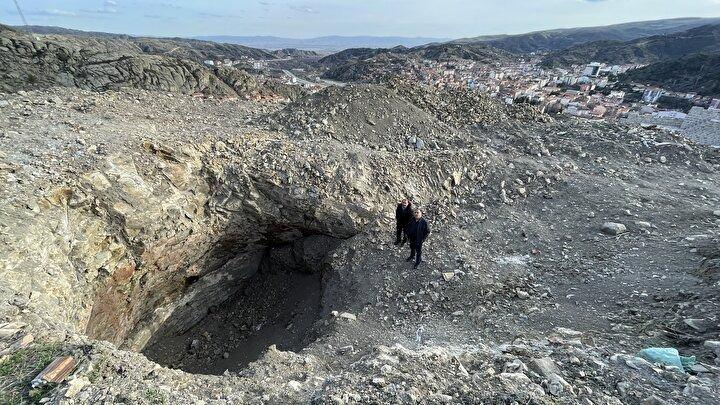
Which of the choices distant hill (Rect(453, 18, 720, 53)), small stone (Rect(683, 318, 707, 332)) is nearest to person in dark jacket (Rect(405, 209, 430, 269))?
small stone (Rect(683, 318, 707, 332))

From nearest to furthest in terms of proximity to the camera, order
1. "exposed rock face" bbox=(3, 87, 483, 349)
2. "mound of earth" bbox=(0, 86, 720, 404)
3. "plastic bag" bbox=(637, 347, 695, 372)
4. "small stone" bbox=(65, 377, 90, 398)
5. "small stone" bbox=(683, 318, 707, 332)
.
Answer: "small stone" bbox=(65, 377, 90, 398), "mound of earth" bbox=(0, 86, 720, 404), "plastic bag" bbox=(637, 347, 695, 372), "small stone" bbox=(683, 318, 707, 332), "exposed rock face" bbox=(3, 87, 483, 349)

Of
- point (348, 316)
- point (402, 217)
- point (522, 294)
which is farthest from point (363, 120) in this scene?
point (522, 294)

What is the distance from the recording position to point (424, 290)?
317 inches

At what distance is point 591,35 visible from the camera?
553 ft

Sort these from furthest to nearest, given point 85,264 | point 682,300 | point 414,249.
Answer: point 414,249 → point 85,264 → point 682,300

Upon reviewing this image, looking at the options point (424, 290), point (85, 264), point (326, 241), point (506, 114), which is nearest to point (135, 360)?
point (85, 264)

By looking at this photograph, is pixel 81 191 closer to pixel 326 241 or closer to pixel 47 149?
pixel 47 149

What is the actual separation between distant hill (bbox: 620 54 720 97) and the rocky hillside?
5563 cm

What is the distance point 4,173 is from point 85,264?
203cm

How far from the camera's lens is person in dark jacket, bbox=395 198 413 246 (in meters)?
8.76

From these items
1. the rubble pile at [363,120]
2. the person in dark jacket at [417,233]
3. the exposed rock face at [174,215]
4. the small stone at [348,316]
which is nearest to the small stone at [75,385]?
the exposed rock face at [174,215]

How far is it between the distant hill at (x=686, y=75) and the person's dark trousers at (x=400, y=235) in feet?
180

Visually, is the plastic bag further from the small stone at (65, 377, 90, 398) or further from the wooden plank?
the wooden plank

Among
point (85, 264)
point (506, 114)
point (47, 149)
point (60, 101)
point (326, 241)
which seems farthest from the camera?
point (506, 114)
